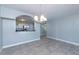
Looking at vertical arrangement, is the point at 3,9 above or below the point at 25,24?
above

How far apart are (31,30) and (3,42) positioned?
239 cm

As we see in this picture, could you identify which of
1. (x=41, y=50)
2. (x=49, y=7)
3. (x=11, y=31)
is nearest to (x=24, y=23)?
(x=11, y=31)

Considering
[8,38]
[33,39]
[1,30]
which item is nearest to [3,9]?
[1,30]

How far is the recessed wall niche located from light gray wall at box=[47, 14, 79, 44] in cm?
214

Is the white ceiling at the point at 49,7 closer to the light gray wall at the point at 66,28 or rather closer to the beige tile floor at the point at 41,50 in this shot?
the light gray wall at the point at 66,28

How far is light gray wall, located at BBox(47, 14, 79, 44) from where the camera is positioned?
17.9ft

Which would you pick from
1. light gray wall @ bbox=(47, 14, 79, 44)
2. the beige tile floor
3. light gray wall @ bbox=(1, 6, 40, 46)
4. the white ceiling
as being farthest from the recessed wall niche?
light gray wall @ bbox=(47, 14, 79, 44)

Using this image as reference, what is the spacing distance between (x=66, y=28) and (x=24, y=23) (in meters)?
2.87

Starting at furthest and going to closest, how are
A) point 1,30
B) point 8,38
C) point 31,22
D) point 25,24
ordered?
point 31,22
point 25,24
point 8,38
point 1,30

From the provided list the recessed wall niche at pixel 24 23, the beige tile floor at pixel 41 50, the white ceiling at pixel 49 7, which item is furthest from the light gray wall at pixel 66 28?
the recessed wall niche at pixel 24 23

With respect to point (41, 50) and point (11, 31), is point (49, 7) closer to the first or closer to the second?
point (41, 50)
